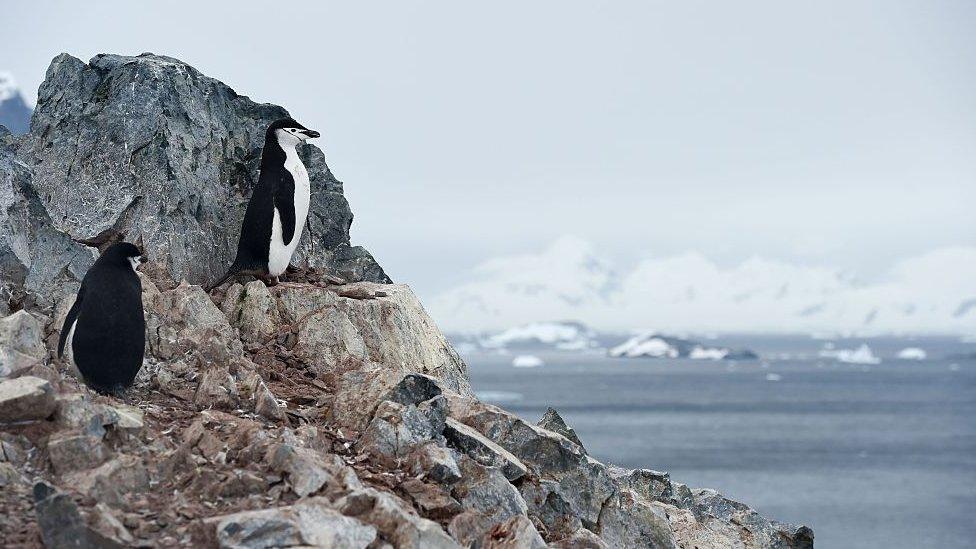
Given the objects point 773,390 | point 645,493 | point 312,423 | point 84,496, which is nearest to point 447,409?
point 312,423

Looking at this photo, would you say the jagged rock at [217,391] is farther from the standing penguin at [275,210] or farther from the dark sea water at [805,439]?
the dark sea water at [805,439]

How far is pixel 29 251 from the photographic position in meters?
12.6

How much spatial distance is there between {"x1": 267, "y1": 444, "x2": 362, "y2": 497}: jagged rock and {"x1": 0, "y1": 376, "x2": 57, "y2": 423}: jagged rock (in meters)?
1.87

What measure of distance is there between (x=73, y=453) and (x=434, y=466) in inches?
123

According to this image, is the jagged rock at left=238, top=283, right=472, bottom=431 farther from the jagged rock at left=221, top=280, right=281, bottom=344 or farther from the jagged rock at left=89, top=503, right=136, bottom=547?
the jagged rock at left=89, top=503, right=136, bottom=547

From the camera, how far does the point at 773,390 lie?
504 ft

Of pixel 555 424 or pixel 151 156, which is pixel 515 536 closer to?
pixel 555 424

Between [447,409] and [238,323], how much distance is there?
11.6ft

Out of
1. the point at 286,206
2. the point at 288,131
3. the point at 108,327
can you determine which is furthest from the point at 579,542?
the point at 288,131

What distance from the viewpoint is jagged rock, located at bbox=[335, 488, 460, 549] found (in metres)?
8.36

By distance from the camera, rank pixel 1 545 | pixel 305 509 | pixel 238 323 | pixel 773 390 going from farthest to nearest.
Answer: pixel 773 390, pixel 238 323, pixel 305 509, pixel 1 545

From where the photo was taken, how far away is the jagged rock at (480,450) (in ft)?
34.2

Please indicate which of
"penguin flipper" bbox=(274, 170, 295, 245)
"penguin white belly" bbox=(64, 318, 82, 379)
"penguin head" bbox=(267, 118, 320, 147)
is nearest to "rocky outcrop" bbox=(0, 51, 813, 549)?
"penguin white belly" bbox=(64, 318, 82, 379)

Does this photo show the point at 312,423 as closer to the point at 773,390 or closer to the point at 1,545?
the point at 1,545
